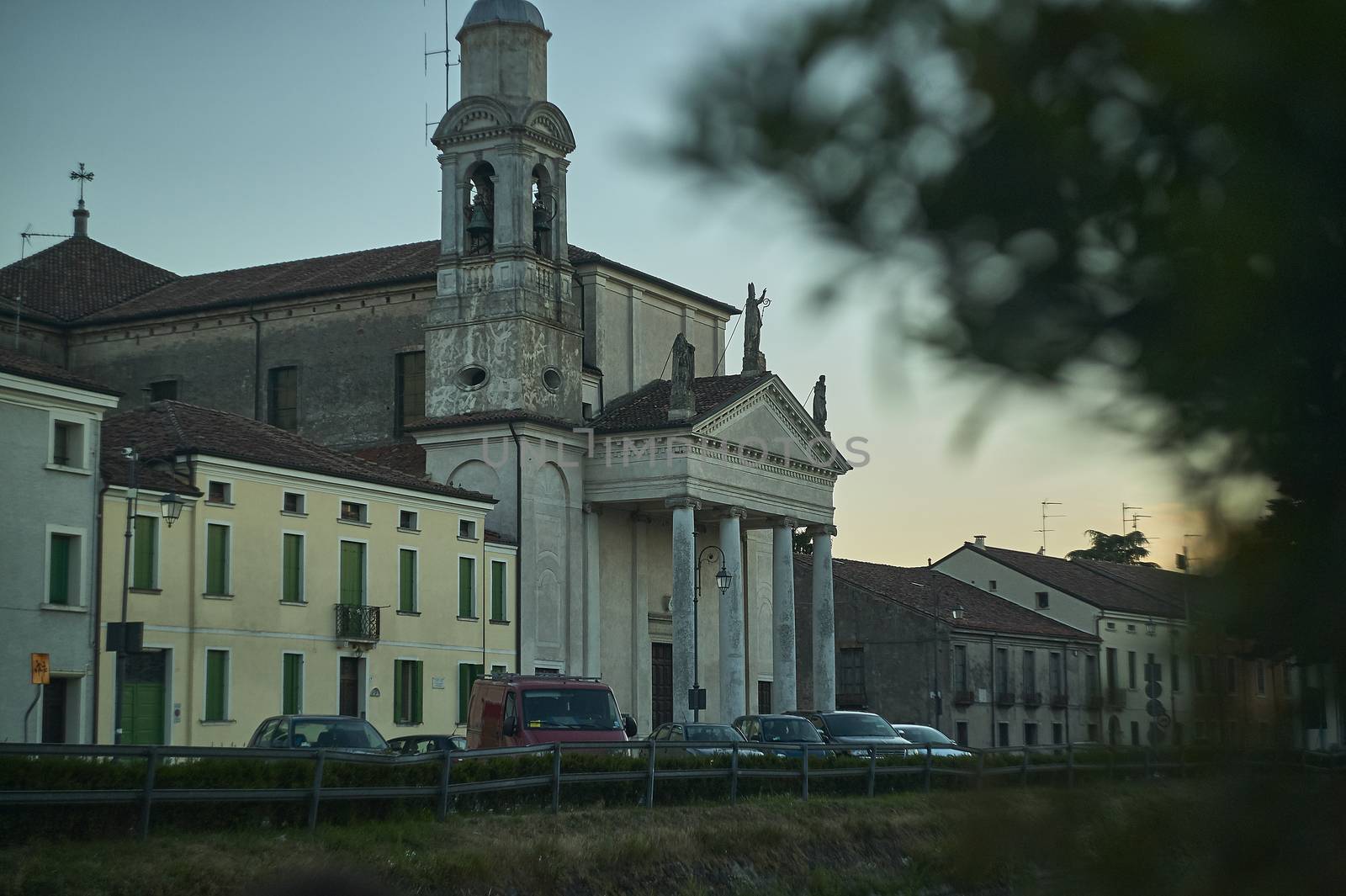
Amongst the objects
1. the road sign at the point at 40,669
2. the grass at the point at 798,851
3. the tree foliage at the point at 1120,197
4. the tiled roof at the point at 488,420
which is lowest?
the grass at the point at 798,851

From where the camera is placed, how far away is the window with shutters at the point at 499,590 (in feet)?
154

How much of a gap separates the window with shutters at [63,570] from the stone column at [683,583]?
66.0 ft

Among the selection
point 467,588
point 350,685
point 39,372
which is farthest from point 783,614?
point 39,372

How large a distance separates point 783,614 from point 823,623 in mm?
1718

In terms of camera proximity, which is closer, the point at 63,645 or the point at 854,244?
the point at 854,244

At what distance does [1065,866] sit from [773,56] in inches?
52.3

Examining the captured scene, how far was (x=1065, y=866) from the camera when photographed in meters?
2.67

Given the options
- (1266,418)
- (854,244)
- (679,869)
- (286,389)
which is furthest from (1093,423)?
(286,389)

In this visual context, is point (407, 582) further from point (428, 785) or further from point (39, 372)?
point (428, 785)

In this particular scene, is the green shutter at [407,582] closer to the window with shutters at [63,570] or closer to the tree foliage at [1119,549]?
the window with shutters at [63,570]

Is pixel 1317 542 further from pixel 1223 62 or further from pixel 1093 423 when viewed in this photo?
pixel 1223 62

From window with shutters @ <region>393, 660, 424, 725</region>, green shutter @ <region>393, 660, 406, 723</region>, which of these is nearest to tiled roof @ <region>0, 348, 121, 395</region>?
green shutter @ <region>393, 660, 406, 723</region>

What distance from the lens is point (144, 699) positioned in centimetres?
3550

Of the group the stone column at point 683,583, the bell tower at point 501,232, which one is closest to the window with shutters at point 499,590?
the bell tower at point 501,232
